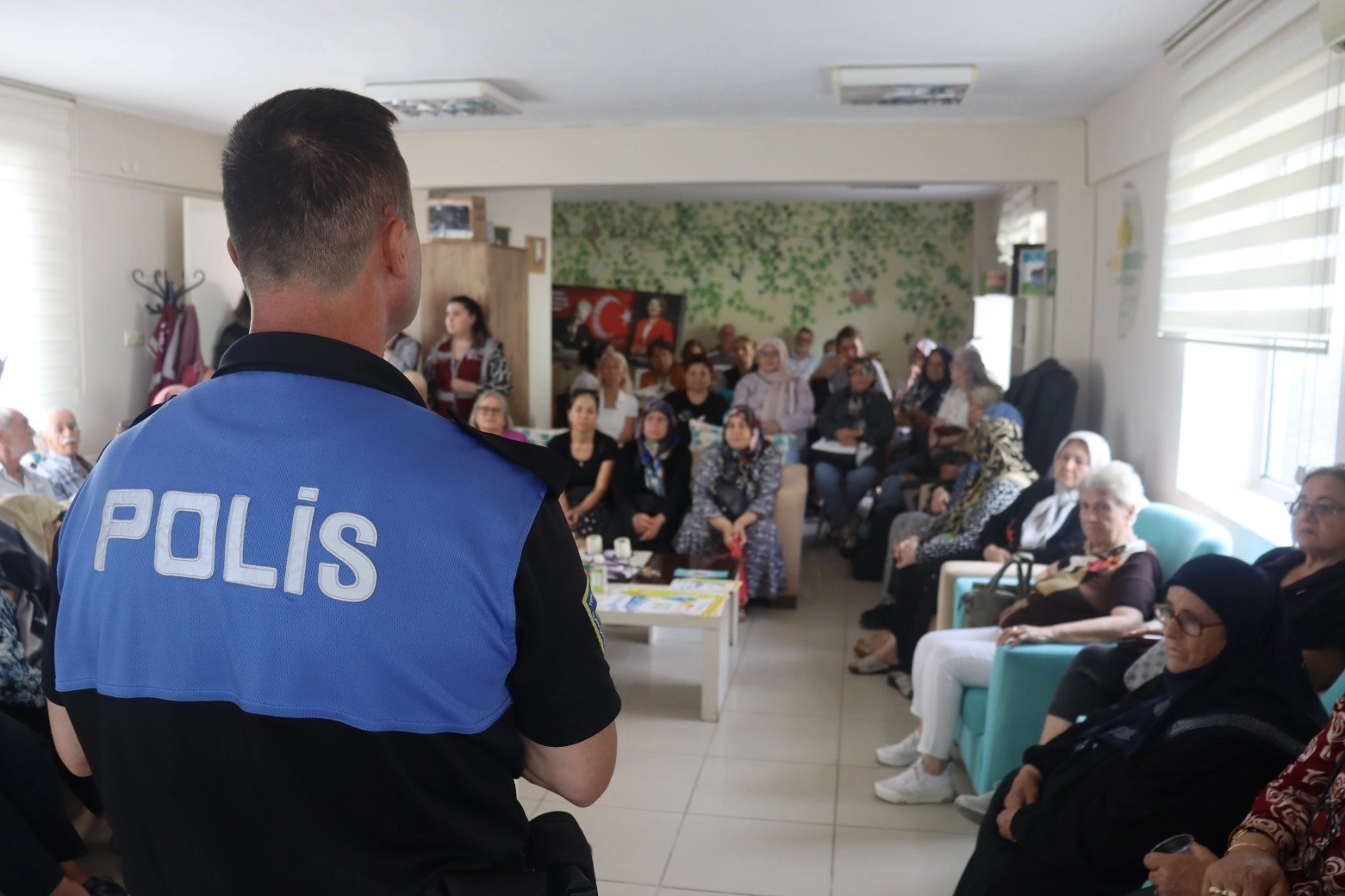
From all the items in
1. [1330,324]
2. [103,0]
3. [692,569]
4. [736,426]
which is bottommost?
[692,569]

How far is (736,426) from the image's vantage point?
584cm

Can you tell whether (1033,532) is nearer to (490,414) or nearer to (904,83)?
(904,83)

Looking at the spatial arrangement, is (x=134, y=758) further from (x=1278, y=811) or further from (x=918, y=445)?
(x=918, y=445)

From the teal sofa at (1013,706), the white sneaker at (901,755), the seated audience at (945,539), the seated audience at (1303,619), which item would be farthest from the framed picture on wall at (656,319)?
the seated audience at (1303,619)

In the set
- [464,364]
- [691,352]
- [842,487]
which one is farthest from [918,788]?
[691,352]

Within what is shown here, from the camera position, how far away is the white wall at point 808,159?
242 inches

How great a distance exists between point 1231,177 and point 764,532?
2.78 meters

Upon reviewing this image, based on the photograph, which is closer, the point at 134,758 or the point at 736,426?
the point at 134,758

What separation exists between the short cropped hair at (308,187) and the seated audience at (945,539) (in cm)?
394

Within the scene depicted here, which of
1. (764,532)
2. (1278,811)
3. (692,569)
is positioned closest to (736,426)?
(764,532)

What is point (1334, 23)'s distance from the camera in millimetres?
2896

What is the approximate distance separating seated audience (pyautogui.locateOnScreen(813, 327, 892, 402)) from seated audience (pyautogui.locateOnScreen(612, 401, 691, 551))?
2.44 meters

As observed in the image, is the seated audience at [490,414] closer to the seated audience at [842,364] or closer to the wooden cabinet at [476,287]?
the wooden cabinet at [476,287]

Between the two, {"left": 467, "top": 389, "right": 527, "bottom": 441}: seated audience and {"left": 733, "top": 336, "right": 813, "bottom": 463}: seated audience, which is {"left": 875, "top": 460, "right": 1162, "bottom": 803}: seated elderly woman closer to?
{"left": 467, "top": 389, "right": 527, "bottom": 441}: seated audience
